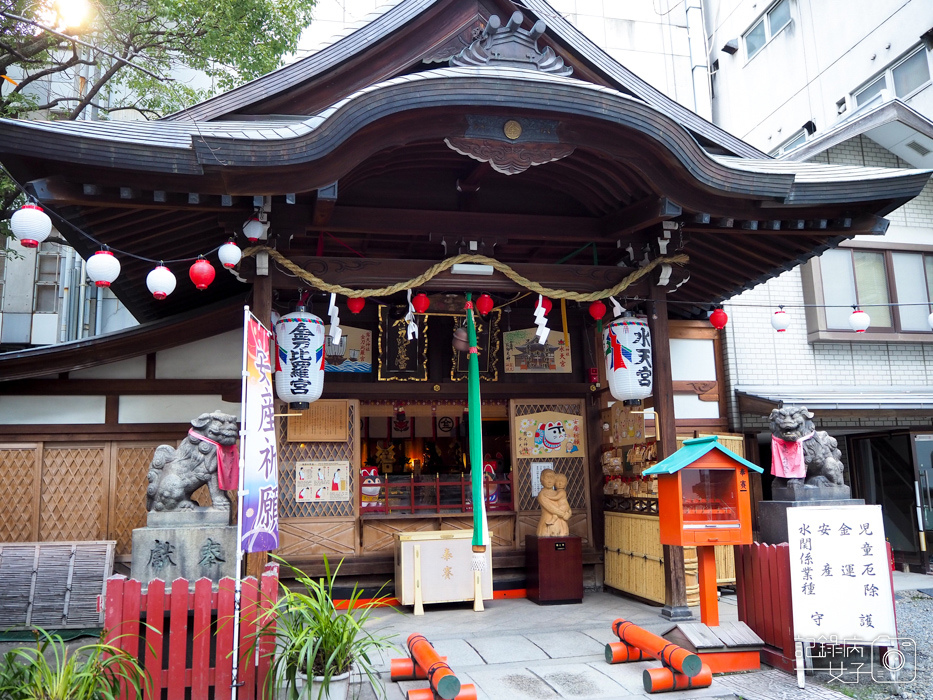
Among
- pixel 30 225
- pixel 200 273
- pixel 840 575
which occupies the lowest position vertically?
pixel 840 575

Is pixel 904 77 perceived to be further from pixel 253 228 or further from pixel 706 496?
pixel 253 228

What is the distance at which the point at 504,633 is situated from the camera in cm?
755

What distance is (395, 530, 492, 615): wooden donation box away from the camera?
28.9 feet

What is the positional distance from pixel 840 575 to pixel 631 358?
321cm

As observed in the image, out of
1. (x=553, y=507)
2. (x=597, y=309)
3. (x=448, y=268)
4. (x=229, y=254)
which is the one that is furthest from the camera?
(x=553, y=507)

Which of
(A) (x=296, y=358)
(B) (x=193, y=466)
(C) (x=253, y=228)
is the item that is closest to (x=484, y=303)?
(A) (x=296, y=358)

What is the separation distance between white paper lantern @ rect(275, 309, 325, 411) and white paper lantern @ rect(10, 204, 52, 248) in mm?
2499

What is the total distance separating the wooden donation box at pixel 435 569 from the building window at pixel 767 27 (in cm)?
1693

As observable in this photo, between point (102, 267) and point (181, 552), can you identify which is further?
point (102, 267)

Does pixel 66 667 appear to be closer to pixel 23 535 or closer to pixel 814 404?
pixel 23 535

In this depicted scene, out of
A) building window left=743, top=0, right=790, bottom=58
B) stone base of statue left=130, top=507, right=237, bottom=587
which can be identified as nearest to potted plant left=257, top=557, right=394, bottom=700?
stone base of statue left=130, top=507, right=237, bottom=587

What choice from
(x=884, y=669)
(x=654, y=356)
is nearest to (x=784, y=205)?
(x=654, y=356)

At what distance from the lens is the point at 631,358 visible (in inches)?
332

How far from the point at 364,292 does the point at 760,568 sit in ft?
15.5
